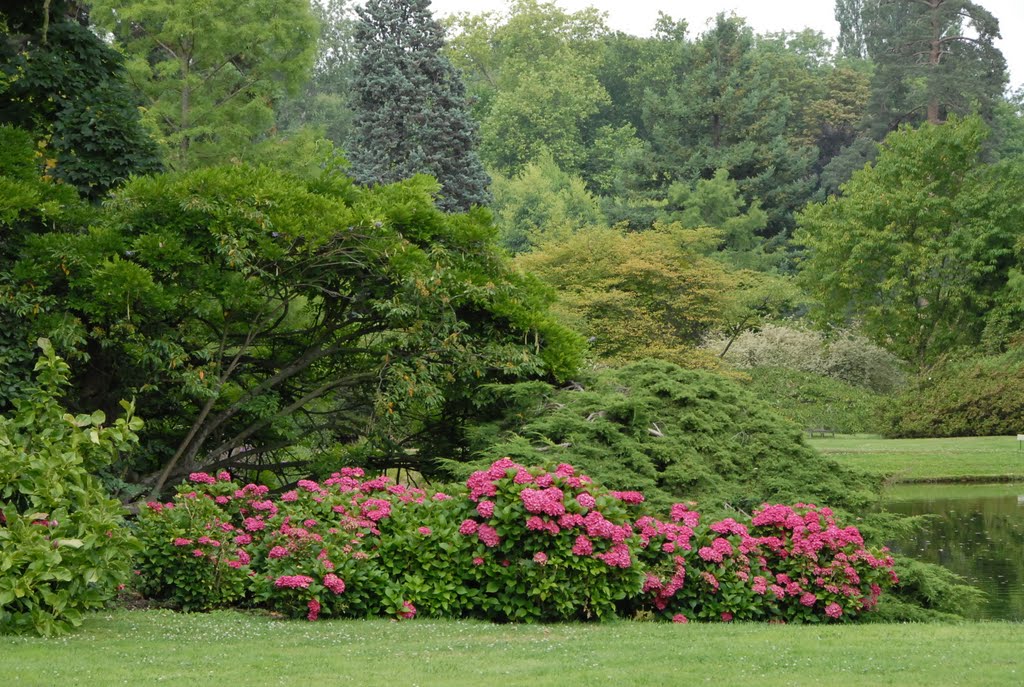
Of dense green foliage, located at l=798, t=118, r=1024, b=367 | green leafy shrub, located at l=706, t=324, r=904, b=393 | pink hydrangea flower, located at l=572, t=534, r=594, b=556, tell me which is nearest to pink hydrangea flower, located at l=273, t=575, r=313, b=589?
pink hydrangea flower, located at l=572, t=534, r=594, b=556

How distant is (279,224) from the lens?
1191 centimetres

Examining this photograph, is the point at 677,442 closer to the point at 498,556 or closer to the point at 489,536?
the point at 498,556

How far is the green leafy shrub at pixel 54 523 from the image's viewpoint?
24.5ft

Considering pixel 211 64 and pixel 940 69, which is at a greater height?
pixel 940 69

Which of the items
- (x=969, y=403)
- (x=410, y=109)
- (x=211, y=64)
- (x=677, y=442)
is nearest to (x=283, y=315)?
(x=677, y=442)

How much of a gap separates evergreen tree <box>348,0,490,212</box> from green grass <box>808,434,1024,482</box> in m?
Result: 20.1

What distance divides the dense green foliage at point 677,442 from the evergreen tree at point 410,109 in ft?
105

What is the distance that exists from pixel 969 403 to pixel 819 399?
527cm

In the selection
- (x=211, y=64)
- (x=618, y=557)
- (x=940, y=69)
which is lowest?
(x=618, y=557)

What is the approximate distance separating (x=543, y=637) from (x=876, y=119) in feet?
161

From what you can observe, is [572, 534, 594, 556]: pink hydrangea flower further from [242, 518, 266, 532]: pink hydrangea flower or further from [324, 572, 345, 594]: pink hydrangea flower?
[242, 518, 266, 532]: pink hydrangea flower

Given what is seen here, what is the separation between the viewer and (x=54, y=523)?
7.84 metres

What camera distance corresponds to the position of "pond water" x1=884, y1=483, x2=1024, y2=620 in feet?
42.1

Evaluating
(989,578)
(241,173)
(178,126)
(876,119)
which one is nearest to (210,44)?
(178,126)
